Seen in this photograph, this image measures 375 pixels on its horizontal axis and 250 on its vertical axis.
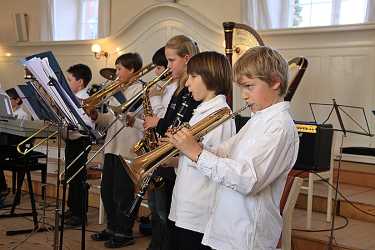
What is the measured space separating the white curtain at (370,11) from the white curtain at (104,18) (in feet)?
13.3

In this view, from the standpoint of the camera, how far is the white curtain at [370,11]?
17.3ft

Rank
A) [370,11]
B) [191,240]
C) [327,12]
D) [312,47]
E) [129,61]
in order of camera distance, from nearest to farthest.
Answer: [191,240] → [129,61] → [370,11] → [312,47] → [327,12]

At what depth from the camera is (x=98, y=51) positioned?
24.9ft

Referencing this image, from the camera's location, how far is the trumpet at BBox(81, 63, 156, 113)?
3146 millimetres

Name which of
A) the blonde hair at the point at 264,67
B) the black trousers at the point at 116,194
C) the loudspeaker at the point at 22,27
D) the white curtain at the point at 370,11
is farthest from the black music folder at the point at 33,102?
the loudspeaker at the point at 22,27

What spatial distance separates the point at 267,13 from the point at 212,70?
4094 millimetres

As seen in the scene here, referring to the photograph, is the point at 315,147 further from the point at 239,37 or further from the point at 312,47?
the point at 312,47

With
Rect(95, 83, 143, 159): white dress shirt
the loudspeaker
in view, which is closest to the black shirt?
Rect(95, 83, 143, 159): white dress shirt

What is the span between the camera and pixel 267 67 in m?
1.75

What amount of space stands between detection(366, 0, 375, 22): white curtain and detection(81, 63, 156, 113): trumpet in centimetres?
303

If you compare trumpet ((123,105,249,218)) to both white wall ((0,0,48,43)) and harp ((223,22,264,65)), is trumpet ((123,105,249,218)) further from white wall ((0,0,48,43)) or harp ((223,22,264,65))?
white wall ((0,0,48,43))

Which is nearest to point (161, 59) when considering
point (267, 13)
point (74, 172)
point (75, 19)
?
point (74, 172)

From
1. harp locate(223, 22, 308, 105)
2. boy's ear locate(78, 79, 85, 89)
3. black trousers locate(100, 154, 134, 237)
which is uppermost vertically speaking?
harp locate(223, 22, 308, 105)

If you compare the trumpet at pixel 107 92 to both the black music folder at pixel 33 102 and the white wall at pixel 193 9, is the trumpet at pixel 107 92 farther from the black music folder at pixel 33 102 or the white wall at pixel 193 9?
the white wall at pixel 193 9
